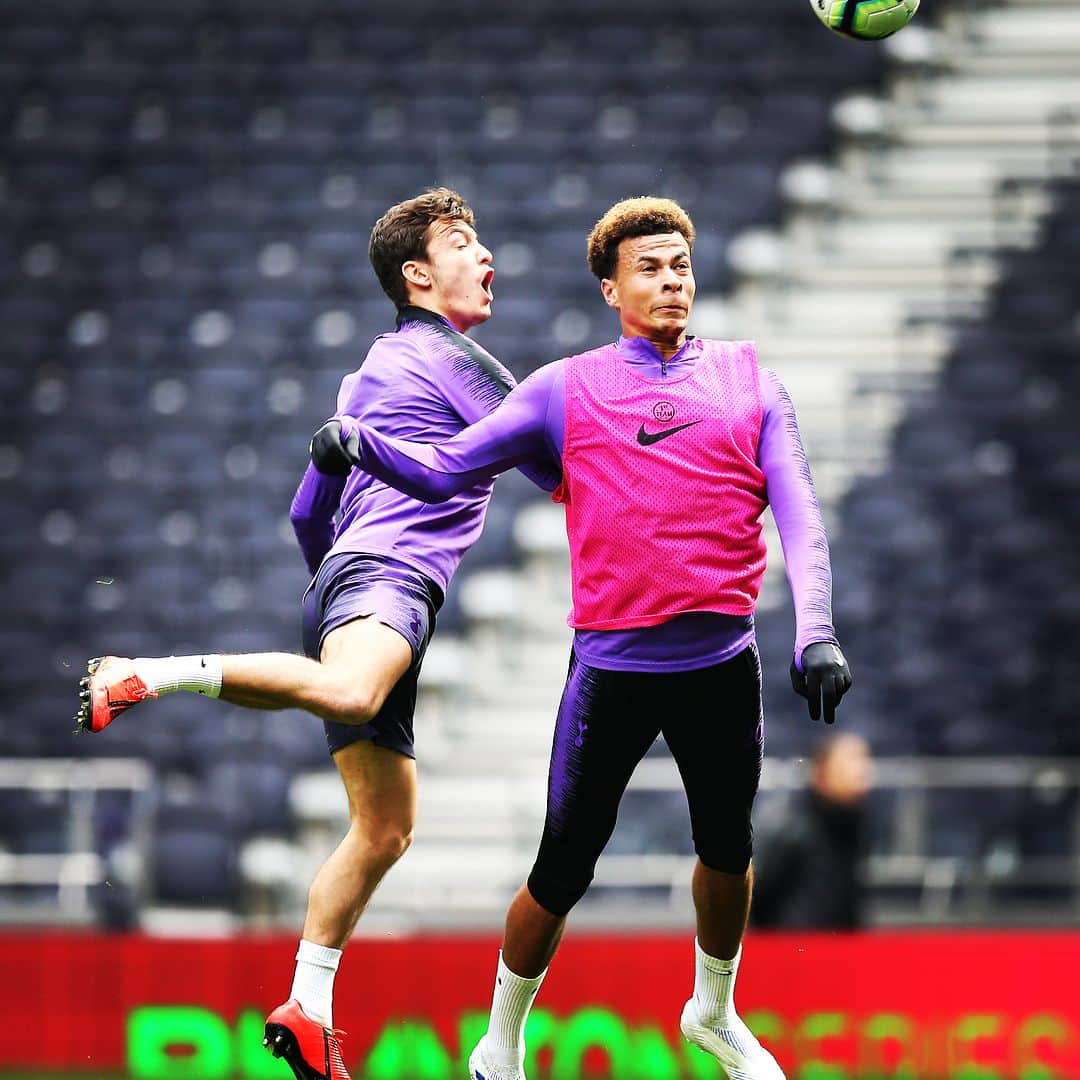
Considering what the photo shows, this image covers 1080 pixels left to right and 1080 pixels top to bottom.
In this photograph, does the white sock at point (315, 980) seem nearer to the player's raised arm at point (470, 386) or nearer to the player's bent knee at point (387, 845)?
the player's bent knee at point (387, 845)

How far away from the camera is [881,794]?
8141mm

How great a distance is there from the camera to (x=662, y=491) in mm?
3859

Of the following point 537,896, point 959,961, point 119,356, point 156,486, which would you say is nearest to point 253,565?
point 156,486

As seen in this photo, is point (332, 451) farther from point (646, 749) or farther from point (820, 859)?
point (820, 859)

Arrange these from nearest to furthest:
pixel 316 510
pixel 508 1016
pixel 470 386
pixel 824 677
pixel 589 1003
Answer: pixel 824 677 → pixel 508 1016 → pixel 470 386 → pixel 316 510 → pixel 589 1003

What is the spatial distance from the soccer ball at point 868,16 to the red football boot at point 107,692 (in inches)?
87.9

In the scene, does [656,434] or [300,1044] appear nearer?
[656,434]

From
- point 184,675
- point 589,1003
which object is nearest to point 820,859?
point 589,1003

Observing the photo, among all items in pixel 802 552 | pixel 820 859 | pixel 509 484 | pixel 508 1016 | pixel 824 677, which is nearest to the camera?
pixel 824 677

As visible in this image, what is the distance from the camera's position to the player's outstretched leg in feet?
13.7

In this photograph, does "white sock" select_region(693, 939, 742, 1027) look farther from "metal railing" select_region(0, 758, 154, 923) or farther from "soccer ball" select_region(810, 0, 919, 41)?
"metal railing" select_region(0, 758, 154, 923)

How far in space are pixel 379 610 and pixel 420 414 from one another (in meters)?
0.49

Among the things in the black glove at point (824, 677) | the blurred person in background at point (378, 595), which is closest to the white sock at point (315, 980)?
the blurred person in background at point (378, 595)

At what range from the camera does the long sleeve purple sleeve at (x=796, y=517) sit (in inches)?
147
